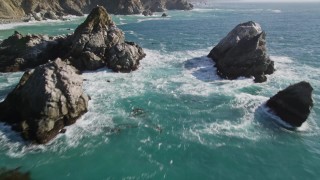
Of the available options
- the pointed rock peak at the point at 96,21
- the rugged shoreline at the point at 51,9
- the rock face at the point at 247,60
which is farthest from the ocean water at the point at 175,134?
the rugged shoreline at the point at 51,9

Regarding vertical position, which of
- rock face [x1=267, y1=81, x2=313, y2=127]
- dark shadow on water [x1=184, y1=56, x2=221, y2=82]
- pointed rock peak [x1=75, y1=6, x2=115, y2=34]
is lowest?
dark shadow on water [x1=184, y1=56, x2=221, y2=82]

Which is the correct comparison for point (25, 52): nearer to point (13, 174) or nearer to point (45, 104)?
point (45, 104)

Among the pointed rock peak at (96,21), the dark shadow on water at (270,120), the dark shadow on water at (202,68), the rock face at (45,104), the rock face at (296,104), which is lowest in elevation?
the dark shadow on water at (270,120)

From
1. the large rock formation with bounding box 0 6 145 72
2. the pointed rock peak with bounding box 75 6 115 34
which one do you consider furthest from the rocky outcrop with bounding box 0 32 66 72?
the pointed rock peak with bounding box 75 6 115 34

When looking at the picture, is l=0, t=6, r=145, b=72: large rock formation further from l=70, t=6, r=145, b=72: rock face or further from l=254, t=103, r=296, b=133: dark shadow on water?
l=254, t=103, r=296, b=133: dark shadow on water

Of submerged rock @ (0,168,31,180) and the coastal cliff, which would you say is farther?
the coastal cliff

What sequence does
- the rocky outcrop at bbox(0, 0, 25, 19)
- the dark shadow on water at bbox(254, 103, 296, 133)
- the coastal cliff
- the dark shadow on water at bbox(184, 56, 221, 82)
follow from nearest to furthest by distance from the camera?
the dark shadow on water at bbox(254, 103, 296, 133) < the dark shadow on water at bbox(184, 56, 221, 82) < the rocky outcrop at bbox(0, 0, 25, 19) < the coastal cliff

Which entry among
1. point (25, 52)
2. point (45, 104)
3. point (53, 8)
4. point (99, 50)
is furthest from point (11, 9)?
point (45, 104)

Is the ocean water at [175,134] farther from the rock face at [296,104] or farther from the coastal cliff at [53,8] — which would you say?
the coastal cliff at [53,8]

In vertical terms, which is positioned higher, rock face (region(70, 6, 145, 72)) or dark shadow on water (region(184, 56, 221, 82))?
rock face (region(70, 6, 145, 72))
